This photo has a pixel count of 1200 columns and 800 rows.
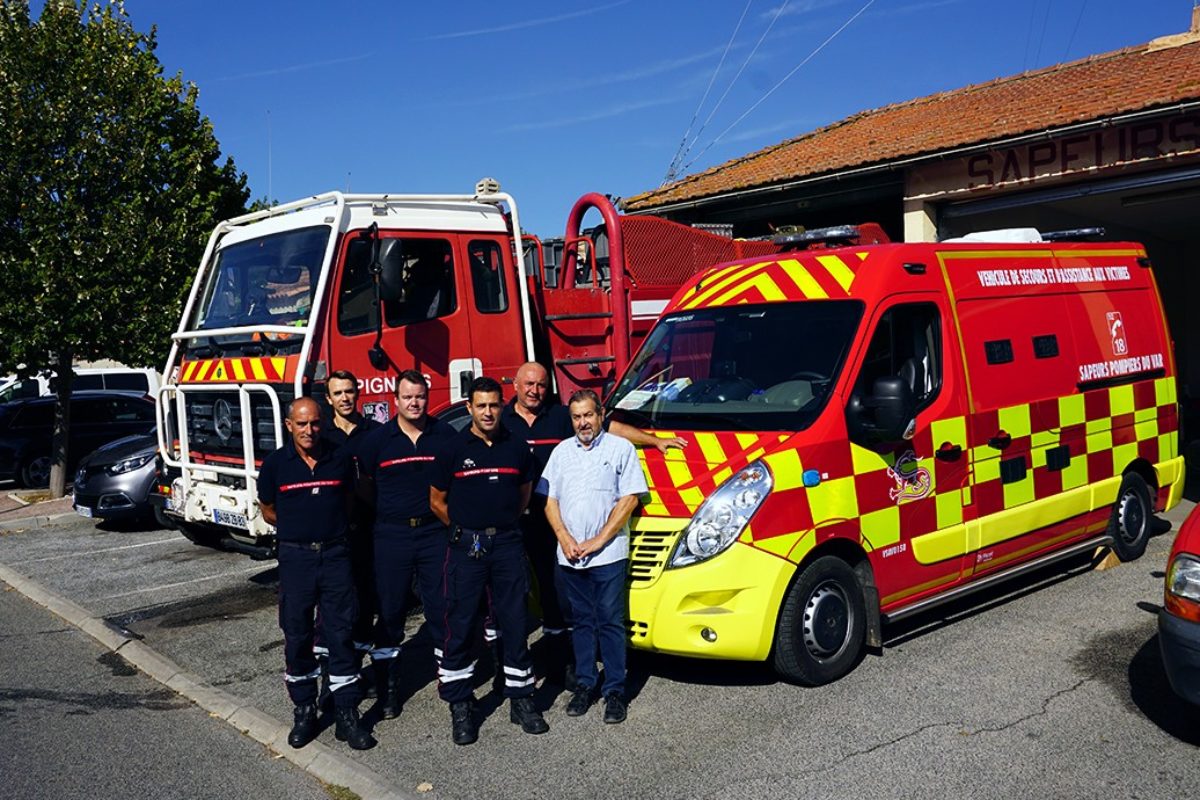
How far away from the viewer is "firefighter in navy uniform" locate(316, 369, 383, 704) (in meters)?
5.80

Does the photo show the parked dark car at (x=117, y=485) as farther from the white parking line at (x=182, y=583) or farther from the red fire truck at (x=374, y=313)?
the red fire truck at (x=374, y=313)

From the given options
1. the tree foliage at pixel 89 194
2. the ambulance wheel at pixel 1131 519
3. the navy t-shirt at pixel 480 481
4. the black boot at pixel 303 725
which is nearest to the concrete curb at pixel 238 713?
the black boot at pixel 303 725

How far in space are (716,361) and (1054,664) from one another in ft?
8.09

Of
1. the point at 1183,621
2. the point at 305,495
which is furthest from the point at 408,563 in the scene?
the point at 1183,621

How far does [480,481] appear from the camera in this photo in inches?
209

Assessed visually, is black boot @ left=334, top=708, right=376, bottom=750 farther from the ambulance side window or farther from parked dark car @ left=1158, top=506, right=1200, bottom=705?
parked dark car @ left=1158, top=506, right=1200, bottom=705

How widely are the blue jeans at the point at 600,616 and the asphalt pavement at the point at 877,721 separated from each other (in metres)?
0.25

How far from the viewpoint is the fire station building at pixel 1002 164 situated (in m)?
11.4

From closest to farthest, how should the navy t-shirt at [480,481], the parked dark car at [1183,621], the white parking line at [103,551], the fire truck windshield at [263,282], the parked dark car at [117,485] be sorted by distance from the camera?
the parked dark car at [1183,621], the navy t-shirt at [480,481], the fire truck windshield at [263,282], the white parking line at [103,551], the parked dark car at [117,485]

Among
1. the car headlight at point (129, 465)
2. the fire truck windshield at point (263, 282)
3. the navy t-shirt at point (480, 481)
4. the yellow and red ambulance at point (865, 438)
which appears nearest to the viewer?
the navy t-shirt at point (480, 481)

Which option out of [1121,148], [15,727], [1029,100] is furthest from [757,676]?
[1029,100]

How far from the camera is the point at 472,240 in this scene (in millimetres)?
8453

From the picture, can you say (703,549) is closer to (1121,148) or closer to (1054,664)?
(1054,664)

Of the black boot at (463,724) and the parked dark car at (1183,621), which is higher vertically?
the parked dark car at (1183,621)
